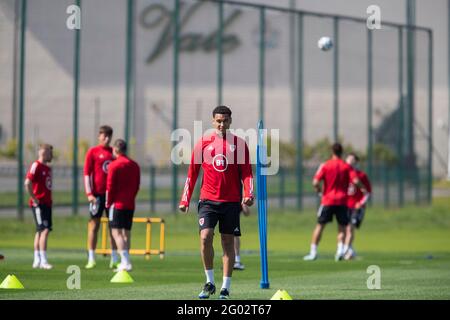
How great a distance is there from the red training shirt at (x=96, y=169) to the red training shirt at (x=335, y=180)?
476 centimetres

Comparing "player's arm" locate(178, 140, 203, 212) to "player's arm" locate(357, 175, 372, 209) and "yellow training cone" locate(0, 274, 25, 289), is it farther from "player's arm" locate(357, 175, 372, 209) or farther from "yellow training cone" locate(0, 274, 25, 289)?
"player's arm" locate(357, 175, 372, 209)

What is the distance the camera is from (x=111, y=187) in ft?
63.0

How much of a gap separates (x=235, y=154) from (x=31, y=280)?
14.5 feet

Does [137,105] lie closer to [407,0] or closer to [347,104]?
[347,104]

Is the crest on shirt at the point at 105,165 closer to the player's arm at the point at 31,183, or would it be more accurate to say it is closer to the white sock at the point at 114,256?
the player's arm at the point at 31,183

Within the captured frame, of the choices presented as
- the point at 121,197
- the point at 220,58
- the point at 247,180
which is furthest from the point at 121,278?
the point at 220,58

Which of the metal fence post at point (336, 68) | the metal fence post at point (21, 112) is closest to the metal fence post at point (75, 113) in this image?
the metal fence post at point (21, 112)

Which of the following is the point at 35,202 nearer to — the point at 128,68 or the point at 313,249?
the point at 313,249

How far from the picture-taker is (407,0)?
149 feet

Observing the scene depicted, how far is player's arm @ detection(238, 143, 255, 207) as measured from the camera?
48.0ft

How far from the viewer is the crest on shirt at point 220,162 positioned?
576 inches

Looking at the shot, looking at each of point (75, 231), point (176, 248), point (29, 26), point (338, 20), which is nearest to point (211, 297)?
point (176, 248)

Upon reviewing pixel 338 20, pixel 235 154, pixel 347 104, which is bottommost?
pixel 235 154
